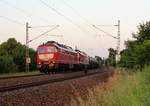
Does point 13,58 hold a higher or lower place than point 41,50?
higher

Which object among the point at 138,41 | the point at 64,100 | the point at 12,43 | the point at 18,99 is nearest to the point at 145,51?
the point at 138,41

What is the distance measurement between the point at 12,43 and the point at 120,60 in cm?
4688

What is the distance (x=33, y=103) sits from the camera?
14.2 meters

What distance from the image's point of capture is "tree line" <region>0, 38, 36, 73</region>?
54906 mm

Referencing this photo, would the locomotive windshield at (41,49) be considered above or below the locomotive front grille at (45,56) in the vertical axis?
above

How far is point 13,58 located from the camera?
68.7 meters

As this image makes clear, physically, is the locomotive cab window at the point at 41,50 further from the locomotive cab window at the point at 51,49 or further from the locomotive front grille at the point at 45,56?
the locomotive cab window at the point at 51,49

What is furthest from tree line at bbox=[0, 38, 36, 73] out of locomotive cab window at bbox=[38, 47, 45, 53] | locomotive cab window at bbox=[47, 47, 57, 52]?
locomotive cab window at bbox=[47, 47, 57, 52]

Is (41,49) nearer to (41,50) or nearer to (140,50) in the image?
(41,50)

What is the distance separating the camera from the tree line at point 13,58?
54906mm

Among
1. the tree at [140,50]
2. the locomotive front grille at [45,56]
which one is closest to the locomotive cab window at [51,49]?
the locomotive front grille at [45,56]

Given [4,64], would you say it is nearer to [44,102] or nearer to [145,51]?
[145,51]

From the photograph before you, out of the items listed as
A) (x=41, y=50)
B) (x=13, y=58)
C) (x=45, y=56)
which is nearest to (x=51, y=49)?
(x=45, y=56)

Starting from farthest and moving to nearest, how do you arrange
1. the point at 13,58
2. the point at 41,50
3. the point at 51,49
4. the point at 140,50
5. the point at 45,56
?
the point at 13,58, the point at 41,50, the point at 45,56, the point at 51,49, the point at 140,50
